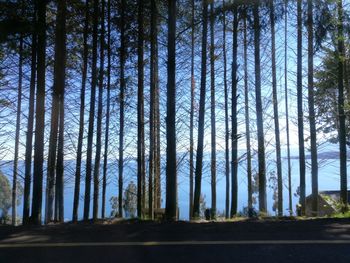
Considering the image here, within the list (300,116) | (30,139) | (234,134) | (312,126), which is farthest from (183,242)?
(312,126)

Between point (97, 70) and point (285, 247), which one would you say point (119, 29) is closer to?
point (97, 70)

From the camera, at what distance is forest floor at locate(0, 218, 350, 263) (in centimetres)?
482

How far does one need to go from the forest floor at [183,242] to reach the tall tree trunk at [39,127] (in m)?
3.00

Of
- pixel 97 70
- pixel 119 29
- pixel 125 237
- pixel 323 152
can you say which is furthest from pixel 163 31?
pixel 125 237

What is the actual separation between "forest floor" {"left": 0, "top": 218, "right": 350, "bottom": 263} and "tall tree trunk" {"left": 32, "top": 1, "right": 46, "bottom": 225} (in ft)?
9.86

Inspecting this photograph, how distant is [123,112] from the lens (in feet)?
43.0

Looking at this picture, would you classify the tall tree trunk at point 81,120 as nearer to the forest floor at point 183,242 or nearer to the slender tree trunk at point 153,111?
the slender tree trunk at point 153,111

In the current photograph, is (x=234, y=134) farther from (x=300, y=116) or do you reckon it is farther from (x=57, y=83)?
(x=57, y=83)

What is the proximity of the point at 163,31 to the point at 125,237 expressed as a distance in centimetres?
823

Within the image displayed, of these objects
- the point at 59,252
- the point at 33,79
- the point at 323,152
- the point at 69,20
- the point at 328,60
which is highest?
the point at 69,20

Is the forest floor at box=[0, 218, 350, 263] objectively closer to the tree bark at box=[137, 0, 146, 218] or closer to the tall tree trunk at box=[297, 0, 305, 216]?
the tree bark at box=[137, 0, 146, 218]

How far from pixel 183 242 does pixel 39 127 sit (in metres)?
5.96

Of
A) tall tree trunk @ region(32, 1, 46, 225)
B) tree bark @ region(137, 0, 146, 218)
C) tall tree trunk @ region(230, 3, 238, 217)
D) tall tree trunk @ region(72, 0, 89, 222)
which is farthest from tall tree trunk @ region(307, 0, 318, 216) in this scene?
tall tree trunk @ region(32, 1, 46, 225)

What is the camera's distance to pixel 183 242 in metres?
5.54
